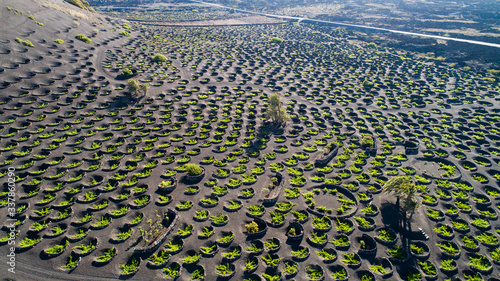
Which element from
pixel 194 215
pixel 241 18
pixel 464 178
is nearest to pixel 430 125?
pixel 464 178

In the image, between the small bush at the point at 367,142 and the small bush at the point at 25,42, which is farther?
the small bush at the point at 25,42

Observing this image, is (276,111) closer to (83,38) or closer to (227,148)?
(227,148)

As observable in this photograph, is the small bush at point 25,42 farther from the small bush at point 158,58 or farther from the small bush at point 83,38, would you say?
the small bush at point 158,58

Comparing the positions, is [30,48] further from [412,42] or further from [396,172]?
[412,42]

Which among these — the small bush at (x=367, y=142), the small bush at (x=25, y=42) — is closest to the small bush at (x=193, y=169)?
the small bush at (x=367, y=142)

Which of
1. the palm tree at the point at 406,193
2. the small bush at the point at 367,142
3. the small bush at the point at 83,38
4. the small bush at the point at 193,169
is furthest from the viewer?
the small bush at the point at 83,38

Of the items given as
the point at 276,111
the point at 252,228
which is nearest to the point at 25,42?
the point at 276,111

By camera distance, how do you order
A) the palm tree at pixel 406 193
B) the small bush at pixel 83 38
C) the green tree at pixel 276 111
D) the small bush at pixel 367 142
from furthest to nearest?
the small bush at pixel 83 38
the green tree at pixel 276 111
the small bush at pixel 367 142
the palm tree at pixel 406 193

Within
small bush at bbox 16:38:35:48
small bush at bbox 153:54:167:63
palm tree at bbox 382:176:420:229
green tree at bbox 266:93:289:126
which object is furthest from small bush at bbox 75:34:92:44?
palm tree at bbox 382:176:420:229

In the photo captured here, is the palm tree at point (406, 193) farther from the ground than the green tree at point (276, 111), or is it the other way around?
the green tree at point (276, 111)
